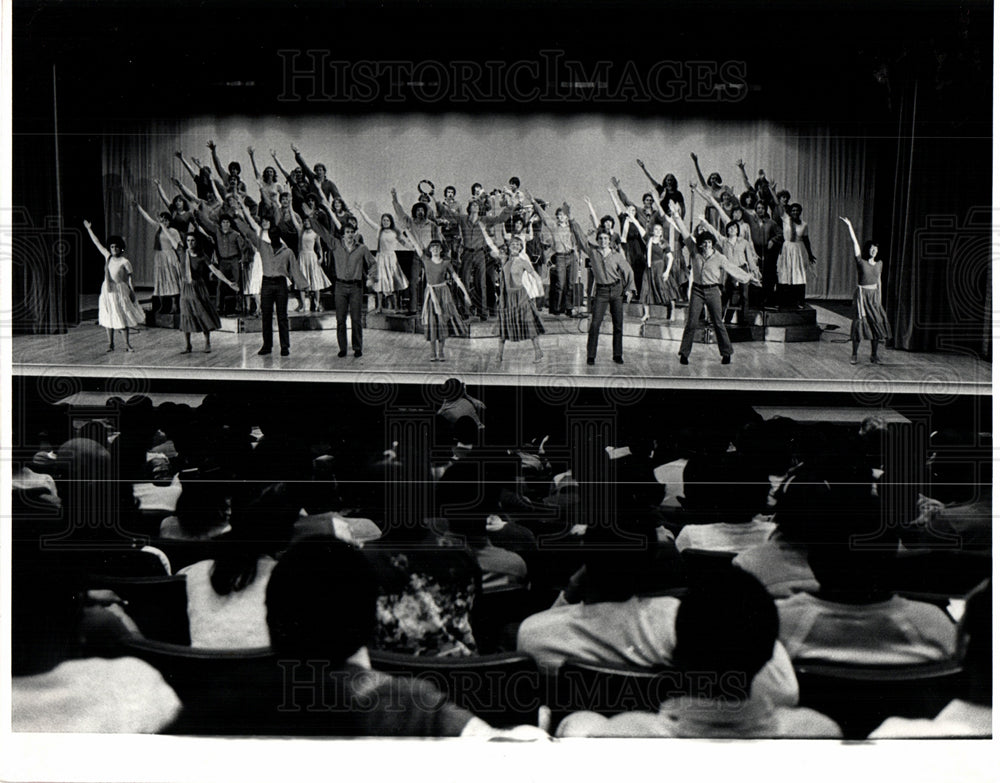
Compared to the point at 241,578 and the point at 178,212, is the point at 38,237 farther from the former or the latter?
the point at 241,578

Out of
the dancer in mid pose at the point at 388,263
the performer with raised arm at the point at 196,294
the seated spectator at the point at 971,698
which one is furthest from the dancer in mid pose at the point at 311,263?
the seated spectator at the point at 971,698

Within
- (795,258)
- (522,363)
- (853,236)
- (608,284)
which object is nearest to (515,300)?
(522,363)

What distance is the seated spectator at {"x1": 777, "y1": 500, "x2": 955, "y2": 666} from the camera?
597 centimetres

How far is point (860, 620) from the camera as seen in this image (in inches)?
236

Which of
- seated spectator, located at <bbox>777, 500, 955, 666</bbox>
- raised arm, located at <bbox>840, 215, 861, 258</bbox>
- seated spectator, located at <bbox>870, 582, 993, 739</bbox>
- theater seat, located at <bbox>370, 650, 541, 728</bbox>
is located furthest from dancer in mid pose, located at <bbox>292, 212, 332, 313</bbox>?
seated spectator, located at <bbox>870, 582, 993, 739</bbox>

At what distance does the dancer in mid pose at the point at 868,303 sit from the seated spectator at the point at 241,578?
11.5 feet

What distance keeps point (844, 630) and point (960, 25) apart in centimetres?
334

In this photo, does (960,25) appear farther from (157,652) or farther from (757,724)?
(157,652)

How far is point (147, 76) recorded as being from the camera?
6.59 metres

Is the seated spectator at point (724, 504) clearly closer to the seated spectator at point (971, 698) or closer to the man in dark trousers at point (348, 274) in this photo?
the seated spectator at point (971, 698)

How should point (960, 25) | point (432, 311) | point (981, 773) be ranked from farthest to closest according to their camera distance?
1. point (432, 311)
2. point (960, 25)
3. point (981, 773)

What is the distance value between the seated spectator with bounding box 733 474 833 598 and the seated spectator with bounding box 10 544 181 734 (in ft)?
10.3

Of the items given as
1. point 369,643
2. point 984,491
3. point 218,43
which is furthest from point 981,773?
point 218,43

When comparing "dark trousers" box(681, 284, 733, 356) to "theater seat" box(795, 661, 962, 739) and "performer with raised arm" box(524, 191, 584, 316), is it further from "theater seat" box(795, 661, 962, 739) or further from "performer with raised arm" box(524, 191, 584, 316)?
"theater seat" box(795, 661, 962, 739)
